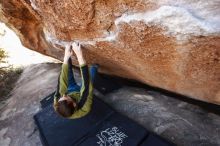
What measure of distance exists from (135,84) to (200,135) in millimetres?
1510

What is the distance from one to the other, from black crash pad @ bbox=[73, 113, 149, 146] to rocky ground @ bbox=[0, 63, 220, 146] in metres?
0.25

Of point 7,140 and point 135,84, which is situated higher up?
point 135,84

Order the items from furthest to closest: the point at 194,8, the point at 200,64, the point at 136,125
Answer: the point at 136,125 → the point at 200,64 → the point at 194,8

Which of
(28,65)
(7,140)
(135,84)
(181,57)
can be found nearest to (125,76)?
(135,84)

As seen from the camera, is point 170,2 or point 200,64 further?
point 200,64

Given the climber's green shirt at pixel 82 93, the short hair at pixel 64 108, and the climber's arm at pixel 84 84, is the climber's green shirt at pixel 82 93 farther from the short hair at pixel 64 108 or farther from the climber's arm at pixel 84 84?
the short hair at pixel 64 108

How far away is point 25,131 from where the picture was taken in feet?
15.9

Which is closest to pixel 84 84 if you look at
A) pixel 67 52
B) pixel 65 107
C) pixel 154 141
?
pixel 65 107

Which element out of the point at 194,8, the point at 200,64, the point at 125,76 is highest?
the point at 194,8

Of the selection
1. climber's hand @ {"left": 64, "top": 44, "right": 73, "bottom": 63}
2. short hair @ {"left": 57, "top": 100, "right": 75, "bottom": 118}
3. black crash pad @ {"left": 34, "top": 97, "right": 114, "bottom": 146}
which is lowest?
black crash pad @ {"left": 34, "top": 97, "right": 114, "bottom": 146}

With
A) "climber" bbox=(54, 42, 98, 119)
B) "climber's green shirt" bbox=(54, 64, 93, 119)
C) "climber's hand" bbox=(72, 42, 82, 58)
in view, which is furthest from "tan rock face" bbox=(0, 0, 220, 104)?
"climber's green shirt" bbox=(54, 64, 93, 119)

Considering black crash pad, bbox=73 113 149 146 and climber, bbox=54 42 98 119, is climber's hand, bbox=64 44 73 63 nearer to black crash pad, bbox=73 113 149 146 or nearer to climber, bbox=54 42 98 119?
climber, bbox=54 42 98 119

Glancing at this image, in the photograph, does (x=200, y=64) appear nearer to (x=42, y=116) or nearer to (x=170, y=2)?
(x=170, y=2)

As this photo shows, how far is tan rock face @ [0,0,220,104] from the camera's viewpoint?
2760 mm
